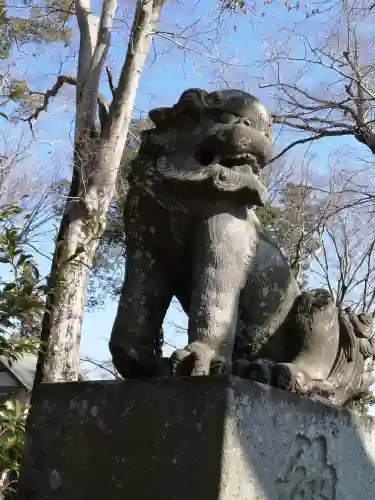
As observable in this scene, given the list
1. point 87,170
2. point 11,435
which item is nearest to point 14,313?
point 11,435

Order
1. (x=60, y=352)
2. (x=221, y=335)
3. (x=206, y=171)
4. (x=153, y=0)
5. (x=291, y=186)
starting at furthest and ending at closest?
(x=291, y=186) → (x=153, y=0) → (x=60, y=352) → (x=206, y=171) → (x=221, y=335)

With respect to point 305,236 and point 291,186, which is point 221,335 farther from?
A: point 291,186

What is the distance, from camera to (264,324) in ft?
7.11

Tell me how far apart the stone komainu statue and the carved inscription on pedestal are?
18 cm

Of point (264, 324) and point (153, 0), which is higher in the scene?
point (153, 0)

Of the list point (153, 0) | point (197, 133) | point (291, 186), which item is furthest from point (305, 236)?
point (197, 133)

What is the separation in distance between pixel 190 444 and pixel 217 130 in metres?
1.06

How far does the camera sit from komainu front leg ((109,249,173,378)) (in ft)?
6.91

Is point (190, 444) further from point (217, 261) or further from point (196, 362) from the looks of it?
point (217, 261)

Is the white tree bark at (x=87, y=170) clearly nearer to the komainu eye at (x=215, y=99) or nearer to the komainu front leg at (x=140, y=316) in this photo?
the komainu front leg at (x=140, y=316)

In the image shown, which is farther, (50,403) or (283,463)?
(50,403)

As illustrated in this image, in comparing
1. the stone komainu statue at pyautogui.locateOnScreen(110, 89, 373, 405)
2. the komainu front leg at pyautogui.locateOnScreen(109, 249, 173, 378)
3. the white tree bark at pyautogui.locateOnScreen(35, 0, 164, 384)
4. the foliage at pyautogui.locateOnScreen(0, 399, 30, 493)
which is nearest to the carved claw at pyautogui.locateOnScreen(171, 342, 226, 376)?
the stone komainu statue at pyautogui.locateOnScreen(110, 89, 373, 405)

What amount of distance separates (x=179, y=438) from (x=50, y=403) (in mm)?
560

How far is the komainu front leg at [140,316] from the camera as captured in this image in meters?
2.11
